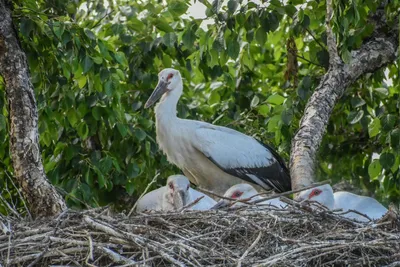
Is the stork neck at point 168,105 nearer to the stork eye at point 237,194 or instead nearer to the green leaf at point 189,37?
the green leaf at point 189,37

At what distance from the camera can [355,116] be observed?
12789mm

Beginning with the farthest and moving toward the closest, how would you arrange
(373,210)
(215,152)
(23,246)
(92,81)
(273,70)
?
(273,70) < (215,152) < (92,81) < (373,210) < (23,246)

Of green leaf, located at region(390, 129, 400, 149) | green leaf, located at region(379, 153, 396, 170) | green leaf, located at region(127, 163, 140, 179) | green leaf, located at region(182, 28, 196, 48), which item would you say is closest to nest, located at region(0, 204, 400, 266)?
green leaf, located at region(390, 129, 400, 149)

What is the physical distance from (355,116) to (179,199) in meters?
2.48

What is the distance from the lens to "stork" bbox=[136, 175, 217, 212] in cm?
1091

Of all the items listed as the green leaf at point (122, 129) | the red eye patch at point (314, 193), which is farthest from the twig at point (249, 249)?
the green leaf at point (122, 129)

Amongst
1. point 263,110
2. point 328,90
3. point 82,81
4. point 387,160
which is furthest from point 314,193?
point 263,110

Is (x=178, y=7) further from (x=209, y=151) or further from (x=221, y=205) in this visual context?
(x=221, y=205)

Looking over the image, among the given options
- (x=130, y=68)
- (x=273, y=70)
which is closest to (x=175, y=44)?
(x=130, y=68)

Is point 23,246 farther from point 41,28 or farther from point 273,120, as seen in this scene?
point 273,120

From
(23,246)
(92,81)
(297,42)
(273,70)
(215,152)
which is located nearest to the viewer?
(23,246)

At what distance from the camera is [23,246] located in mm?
8922

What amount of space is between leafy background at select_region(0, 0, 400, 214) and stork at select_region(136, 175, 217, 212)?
60cm

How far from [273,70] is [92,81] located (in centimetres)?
381
